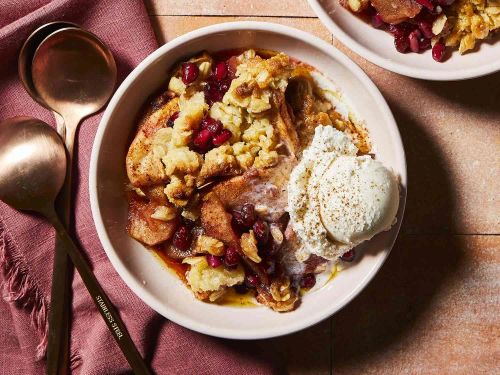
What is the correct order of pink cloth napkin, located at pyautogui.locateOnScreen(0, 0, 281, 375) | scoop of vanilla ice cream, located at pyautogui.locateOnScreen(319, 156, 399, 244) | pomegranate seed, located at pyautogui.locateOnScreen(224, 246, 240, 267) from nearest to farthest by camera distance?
scoop of vanilla ice cream, located at pyautogui.locateOnScreen(319, 156, 399, 244)
pomegranate seed, located at pyautogui.locateOnScreen(224, 246, 240, 267)
pink cloth napkin, located at pyautogui.locateOnScreen(0, 0, 281, 375)

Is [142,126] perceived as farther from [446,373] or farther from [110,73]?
[446,373]

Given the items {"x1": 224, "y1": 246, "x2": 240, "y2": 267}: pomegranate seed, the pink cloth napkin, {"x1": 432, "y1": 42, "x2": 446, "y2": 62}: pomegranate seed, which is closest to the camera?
{"x1": 224, "y1": 246, "x2": 240, "y2": 267}: pomegranate seed

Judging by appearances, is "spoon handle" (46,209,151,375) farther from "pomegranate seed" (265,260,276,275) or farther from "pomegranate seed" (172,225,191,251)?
"pomegranate seed" (265,260,276,275)

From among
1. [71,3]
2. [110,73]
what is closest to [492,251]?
[110,73]

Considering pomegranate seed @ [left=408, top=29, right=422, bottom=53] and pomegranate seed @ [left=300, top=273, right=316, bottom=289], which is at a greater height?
pomegranate seed @ [left=408, top=29, right=422, bottom=53]

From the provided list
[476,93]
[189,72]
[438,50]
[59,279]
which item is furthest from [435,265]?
[59,279]

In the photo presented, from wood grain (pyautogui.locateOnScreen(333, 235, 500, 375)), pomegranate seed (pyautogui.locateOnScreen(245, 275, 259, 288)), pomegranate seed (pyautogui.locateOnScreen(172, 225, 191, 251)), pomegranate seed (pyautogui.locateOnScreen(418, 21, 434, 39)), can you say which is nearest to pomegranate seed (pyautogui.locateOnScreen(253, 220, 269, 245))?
pomegranate seed (pyautogui.locateOnScreen(245, 275, 259, 288))

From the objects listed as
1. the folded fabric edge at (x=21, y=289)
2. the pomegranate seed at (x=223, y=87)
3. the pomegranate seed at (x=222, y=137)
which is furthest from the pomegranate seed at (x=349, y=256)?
the folded fabric edge at (x=21, y=289)
